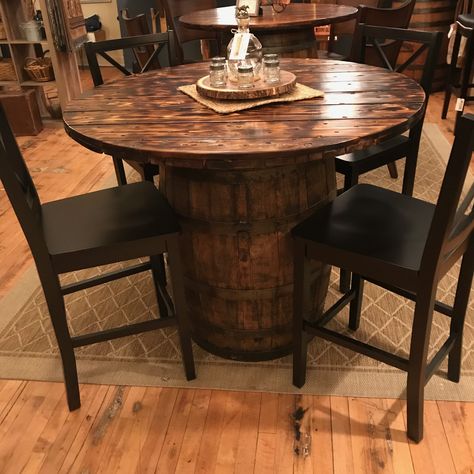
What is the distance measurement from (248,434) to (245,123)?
946 millimetres

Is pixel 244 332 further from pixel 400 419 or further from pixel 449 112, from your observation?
pixel 449 112

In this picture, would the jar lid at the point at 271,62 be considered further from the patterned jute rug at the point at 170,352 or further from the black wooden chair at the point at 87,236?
the patterned jute rug at the point at 170,352

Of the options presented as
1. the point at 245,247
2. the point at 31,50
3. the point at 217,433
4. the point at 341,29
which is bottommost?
the point at 217,433

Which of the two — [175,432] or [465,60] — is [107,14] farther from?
[175,432]

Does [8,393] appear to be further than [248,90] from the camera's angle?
Yes

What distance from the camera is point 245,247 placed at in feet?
5.16

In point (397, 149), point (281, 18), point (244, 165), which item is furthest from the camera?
point (281, 18)

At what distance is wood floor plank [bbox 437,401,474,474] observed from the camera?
146 cm

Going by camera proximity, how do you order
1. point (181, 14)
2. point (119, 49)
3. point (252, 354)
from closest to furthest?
point (252, 354)
point (119, 49)
point (181, 14)

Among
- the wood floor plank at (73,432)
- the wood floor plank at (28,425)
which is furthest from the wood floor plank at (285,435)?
the wood floor plank at (28,425)

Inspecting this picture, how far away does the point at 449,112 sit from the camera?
14.0 ft

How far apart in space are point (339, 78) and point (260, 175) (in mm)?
632

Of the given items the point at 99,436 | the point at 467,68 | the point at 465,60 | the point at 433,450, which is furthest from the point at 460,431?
the point at 465,60

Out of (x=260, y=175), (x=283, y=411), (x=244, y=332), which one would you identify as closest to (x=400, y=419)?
(x=283, y=411)
